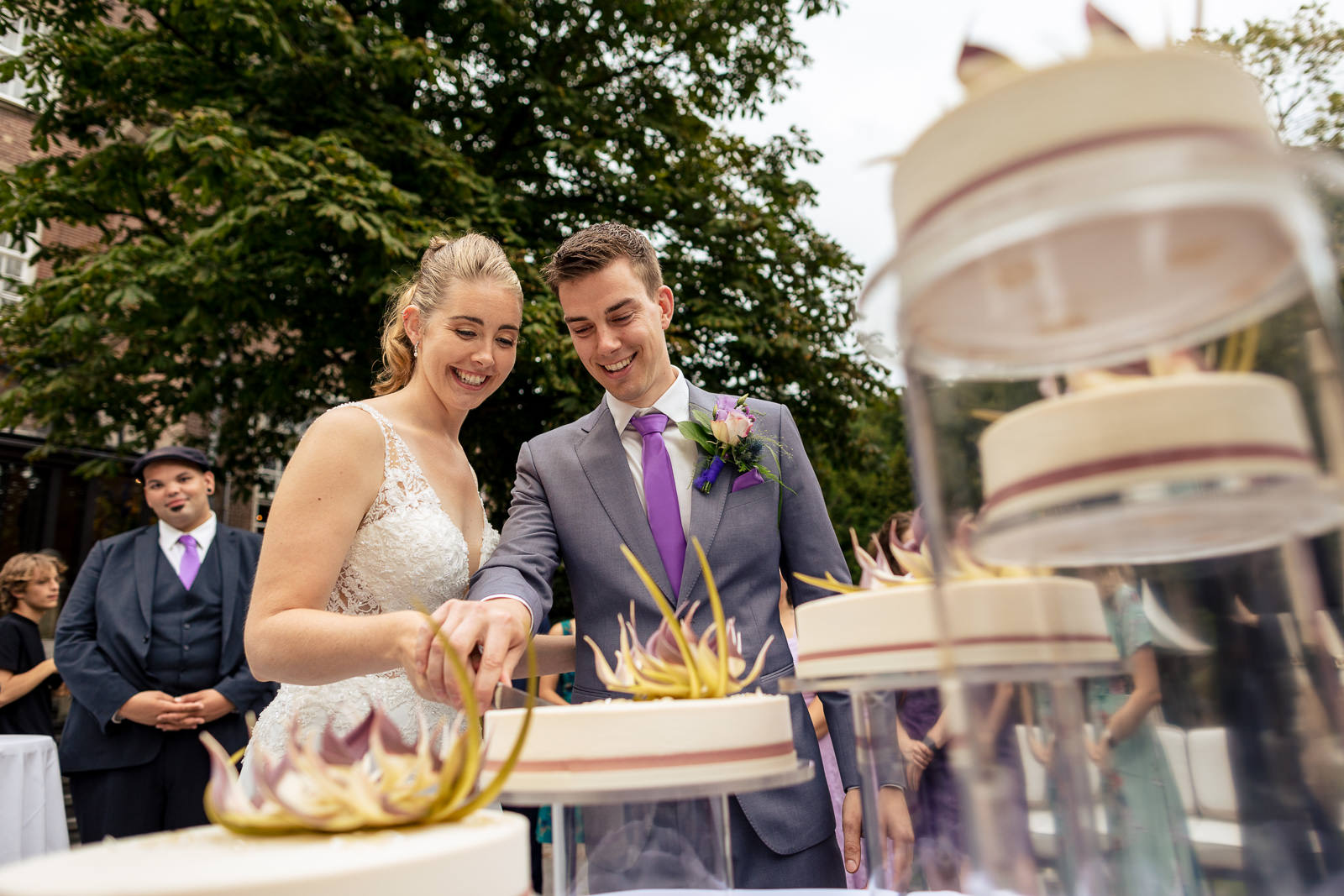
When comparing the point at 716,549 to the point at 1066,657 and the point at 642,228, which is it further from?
the point at 642,228

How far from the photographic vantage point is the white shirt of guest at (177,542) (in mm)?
5055

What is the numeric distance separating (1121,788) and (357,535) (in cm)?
211

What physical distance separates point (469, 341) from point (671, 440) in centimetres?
71

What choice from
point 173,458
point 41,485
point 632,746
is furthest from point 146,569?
point 41,485

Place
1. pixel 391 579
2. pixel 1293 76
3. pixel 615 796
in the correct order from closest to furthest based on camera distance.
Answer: pixel 1293 76 < pixel 615 796 < pixel 391 579

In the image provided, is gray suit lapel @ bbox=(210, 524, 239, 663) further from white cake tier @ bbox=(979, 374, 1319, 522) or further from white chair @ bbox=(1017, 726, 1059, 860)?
white cake tier @ bbox=(979, 374, 1319, 522)

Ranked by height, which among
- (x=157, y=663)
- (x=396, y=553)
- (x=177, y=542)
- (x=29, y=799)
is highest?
(x=177, y=542)

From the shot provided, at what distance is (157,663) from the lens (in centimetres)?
476

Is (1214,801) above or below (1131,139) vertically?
below

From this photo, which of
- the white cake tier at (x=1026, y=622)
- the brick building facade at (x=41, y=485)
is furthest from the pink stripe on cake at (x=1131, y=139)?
the brick building facade at (x=41, y=485)

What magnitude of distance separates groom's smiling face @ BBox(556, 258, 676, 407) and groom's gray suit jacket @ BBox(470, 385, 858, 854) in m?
0.19

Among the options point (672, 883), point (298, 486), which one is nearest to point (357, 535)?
point (298, 486)

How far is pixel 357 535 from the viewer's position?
2.48 metres

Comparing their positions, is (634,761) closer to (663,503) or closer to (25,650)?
(663,503)
